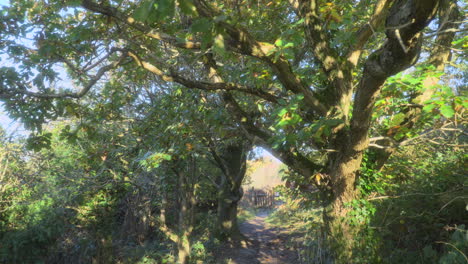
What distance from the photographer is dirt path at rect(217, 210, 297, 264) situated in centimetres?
943

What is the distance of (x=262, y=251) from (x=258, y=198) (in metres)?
15.0

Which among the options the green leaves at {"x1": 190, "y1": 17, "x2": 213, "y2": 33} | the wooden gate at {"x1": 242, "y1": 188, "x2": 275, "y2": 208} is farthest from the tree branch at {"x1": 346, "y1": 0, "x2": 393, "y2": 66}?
the wooden gate at {"x1": 242, "y1": 188, "x2": 275, "y2": 208}

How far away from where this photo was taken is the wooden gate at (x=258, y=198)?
2445 centimetres

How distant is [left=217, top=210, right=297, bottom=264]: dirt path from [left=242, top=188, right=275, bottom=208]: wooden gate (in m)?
10.4

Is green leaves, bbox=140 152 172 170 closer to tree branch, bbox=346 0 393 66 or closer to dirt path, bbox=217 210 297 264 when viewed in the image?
tree branch, bbox=346 0 393 66

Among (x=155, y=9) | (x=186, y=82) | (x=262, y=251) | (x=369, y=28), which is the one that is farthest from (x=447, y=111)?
(x=262, y=251)

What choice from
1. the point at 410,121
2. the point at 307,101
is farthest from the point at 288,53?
the point at 410,121

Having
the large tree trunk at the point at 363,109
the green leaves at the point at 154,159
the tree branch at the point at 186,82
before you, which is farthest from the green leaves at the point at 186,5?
the green leaves at the point at 154,159

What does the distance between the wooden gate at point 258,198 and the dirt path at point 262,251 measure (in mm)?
10353

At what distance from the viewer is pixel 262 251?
10.7 meters

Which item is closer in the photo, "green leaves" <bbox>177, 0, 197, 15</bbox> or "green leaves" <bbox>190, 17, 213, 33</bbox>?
"green leaves" <bbox>177, 0, 197, 15</bbox>

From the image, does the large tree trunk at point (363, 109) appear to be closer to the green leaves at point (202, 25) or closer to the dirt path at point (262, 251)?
the green leaves at point (202, 25)

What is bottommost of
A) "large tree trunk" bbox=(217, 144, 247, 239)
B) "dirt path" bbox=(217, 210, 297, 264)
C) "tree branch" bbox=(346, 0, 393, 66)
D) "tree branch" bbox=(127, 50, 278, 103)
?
"dirt path" bbox=(217, 210, 297, 264)

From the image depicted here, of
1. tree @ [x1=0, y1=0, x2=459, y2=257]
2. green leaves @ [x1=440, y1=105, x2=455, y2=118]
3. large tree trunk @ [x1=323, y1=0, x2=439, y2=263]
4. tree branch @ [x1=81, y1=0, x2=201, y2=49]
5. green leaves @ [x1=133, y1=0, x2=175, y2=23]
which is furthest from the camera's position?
tree branch @ [x1=81, y1=0, x2=201, y2=49]
